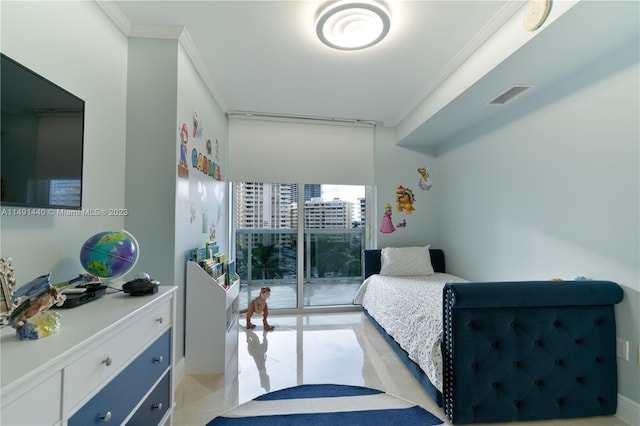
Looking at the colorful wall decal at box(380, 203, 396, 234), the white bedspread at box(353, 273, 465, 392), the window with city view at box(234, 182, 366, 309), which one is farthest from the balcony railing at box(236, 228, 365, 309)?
the white bedspread at box(353, 273, 465, 392)

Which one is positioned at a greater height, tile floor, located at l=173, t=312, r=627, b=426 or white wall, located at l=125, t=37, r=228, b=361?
white wall, located at l=125, t=37, r=228, b=361

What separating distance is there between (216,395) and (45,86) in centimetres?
193

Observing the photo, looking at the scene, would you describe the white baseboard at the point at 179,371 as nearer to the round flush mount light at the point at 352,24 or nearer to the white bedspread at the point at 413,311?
the white bedspread at the point at 413,311

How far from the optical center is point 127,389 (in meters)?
1.11

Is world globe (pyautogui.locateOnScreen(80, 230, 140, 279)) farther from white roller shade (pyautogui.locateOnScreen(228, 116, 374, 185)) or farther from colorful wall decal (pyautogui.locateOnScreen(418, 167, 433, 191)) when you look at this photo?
colorful wall decal (pyautogui.locateOnScreen(418, 167, 433, 191))

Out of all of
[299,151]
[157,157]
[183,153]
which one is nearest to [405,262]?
[299,151]

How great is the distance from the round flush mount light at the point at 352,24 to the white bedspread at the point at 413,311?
6.33 feet

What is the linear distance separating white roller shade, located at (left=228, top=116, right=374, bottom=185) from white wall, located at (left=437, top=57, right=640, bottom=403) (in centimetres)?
130

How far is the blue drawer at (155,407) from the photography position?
47.1 inches

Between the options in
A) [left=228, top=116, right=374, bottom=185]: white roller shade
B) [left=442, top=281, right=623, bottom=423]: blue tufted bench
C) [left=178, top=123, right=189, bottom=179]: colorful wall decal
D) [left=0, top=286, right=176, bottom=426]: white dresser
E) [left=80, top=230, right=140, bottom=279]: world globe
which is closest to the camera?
[left=0, top=286, right=176, bottom=426]: white dresser

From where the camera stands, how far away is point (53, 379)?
771 millimetres

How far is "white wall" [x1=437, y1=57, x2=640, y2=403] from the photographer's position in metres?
1.69

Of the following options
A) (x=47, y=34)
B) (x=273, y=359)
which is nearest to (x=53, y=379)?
(x=47, y=34)

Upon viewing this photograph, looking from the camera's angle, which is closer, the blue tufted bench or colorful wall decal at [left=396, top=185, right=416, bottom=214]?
the blue tufted bench
